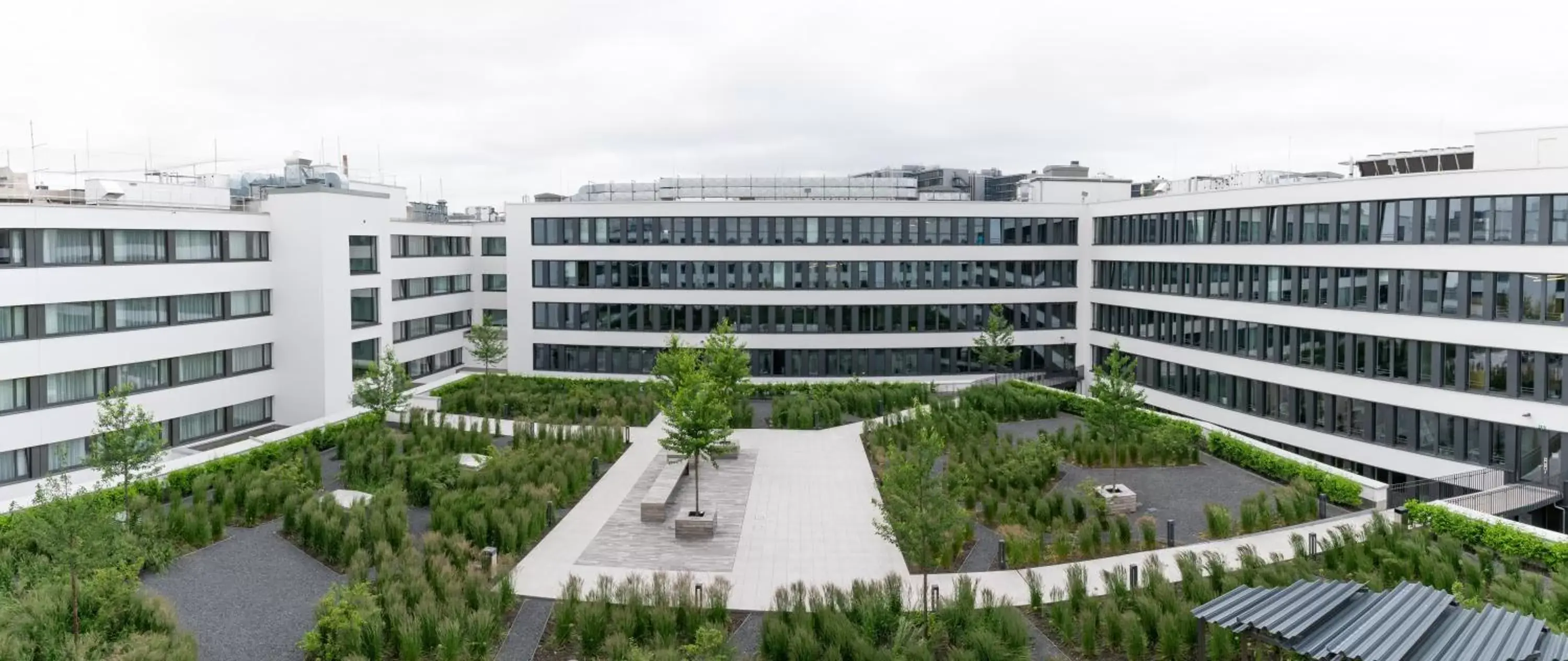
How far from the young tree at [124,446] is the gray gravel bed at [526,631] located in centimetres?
997

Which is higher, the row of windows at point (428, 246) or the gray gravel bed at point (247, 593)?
the row of windows at point (428, 246)

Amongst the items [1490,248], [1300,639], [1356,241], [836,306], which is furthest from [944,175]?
[1300,639]

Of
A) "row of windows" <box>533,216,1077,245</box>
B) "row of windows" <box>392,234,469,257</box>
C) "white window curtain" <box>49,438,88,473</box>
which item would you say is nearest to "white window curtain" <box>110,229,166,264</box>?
"white window curtain" <box>49,438,88,473</box>

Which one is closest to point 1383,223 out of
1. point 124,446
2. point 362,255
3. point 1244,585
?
point 1244,585

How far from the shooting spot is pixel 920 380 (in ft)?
171

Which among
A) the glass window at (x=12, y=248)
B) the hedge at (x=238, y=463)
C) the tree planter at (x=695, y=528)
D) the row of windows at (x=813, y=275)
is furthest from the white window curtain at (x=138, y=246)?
the tree planter at (x=695, y=528)

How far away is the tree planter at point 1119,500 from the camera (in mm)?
26094

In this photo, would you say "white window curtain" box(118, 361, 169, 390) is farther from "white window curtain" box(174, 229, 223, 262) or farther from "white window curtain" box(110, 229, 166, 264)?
"white window curtain" box(174, 229, 223, 262)

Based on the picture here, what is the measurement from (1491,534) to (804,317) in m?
34.0

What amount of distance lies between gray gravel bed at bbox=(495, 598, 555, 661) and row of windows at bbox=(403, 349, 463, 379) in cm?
3554

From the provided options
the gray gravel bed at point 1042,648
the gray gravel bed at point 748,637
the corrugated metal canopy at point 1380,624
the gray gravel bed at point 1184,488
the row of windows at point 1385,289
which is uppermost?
the row of windows at point 1385,289

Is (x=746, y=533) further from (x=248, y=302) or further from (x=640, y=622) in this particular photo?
(x=248, y=302)

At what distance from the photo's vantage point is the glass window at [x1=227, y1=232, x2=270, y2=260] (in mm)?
38531

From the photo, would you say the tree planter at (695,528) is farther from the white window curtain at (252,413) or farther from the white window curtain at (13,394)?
the white window curtain at (252,413)
